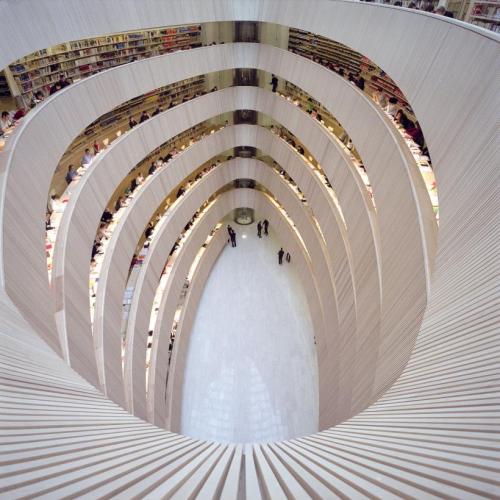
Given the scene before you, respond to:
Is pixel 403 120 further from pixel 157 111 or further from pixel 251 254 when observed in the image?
pixel 251 254

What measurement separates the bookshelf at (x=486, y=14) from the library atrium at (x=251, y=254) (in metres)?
0.13

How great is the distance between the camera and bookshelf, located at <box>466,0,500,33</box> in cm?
644

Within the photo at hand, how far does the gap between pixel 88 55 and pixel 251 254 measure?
9858mm

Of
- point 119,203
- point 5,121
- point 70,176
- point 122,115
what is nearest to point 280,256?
point 119,203

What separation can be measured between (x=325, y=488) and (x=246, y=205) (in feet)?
53.9

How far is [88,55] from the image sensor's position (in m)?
8.44

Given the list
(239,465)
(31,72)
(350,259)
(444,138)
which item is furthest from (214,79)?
(239,465)

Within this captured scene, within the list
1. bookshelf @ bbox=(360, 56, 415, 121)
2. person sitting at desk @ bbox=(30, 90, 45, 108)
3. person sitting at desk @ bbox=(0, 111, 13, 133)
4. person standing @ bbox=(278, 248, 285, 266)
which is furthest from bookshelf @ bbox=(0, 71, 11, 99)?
person standing @ bbox=(278, 248, 285, 266)

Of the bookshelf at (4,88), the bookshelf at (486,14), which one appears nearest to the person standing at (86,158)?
the bookshelf at (4,88)

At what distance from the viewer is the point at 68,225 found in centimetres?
665

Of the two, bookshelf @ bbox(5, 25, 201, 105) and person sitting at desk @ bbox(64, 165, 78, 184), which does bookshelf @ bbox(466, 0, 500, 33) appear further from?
person sitting at desk @ bbox(64, 165, 78, 184)

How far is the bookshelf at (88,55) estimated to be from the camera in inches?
275

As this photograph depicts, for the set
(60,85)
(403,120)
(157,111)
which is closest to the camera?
(403,120)

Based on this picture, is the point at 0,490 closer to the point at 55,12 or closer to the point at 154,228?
the point at 55,12
